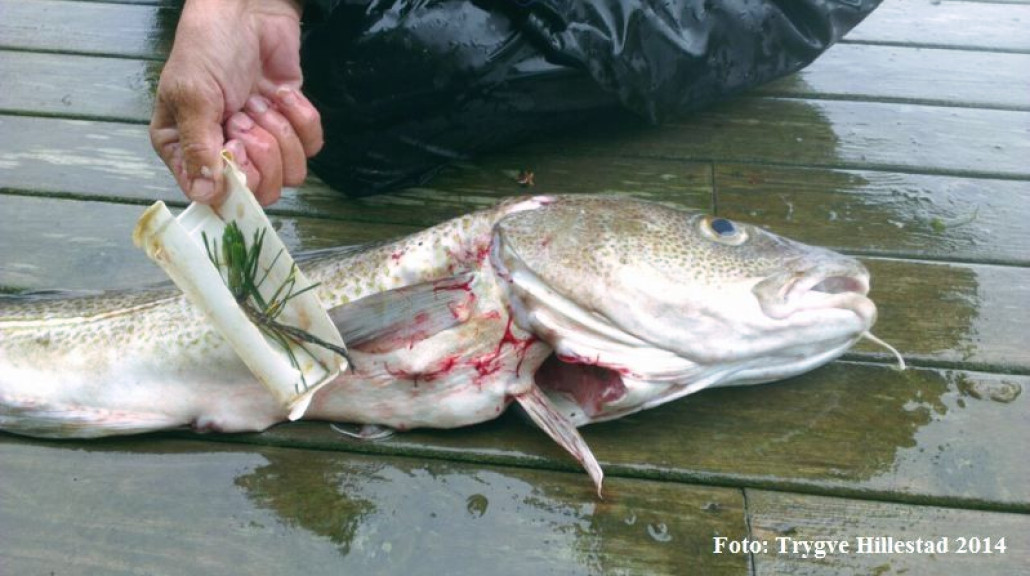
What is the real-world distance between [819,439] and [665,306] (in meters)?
0.51

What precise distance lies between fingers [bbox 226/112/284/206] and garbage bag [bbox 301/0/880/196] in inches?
20.9

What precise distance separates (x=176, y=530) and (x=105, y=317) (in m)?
0.63

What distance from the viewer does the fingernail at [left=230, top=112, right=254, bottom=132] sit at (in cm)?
229

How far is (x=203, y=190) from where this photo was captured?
1.92 metres

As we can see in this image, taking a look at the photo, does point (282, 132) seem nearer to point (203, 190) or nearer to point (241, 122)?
point (241, 122)

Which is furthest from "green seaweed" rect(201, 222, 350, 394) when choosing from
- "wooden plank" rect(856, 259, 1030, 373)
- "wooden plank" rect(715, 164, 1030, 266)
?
"wooden plank" rect(715, 164, 1030, 266)

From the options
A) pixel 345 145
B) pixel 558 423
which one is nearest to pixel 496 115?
pixel 345 145

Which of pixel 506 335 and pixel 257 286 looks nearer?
pixel 257 286

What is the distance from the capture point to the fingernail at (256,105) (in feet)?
7.74

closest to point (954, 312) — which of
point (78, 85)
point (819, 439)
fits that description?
point (819, 439)

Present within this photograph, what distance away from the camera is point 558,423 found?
2145mm

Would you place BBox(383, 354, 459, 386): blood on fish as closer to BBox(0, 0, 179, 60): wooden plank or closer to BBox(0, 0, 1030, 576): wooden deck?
BBox(0, 0, 1030, 576): wooden deck

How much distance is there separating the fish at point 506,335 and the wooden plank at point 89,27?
1.98m

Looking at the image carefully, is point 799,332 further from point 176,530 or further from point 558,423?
point 176,530
